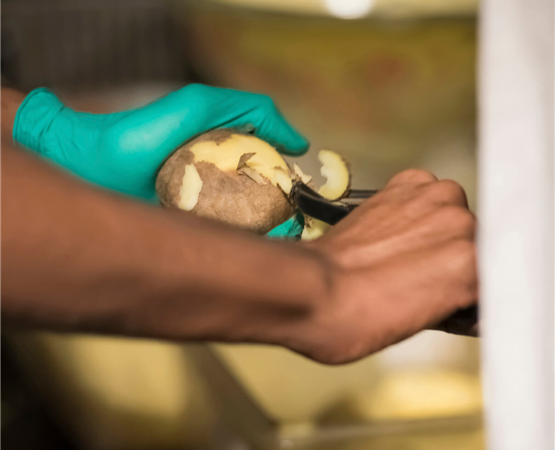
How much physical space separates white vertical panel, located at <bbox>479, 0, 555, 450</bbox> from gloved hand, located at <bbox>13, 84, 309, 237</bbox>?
0.18 meters

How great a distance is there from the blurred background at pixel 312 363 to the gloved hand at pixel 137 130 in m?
0.32

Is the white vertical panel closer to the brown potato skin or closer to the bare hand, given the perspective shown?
the bare hand

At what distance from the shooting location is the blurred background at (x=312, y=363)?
742 millimetres

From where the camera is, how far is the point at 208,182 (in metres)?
0.40

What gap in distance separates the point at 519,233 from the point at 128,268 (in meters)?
0.18

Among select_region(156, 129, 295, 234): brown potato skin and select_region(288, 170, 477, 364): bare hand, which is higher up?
select_region(156, 129, 295, 234): brown potato skin

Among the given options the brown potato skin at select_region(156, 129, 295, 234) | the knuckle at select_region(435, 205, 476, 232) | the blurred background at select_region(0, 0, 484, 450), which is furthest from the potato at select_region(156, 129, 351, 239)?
the blurred background at select_region(0, 0, 484, 450)

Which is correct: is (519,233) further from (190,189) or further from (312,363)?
(312,363)

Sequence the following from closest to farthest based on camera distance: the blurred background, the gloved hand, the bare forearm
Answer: the bare forearm → the gloved hand → the blurred background

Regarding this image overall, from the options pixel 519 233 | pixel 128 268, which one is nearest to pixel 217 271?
pixel 128 268

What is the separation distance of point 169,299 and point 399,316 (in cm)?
12

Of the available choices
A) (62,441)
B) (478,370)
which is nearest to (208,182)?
(478,370)

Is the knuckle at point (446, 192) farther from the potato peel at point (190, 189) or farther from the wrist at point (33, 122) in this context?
the wrist at point (33, 122)

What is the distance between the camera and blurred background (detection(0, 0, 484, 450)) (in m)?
0.74
